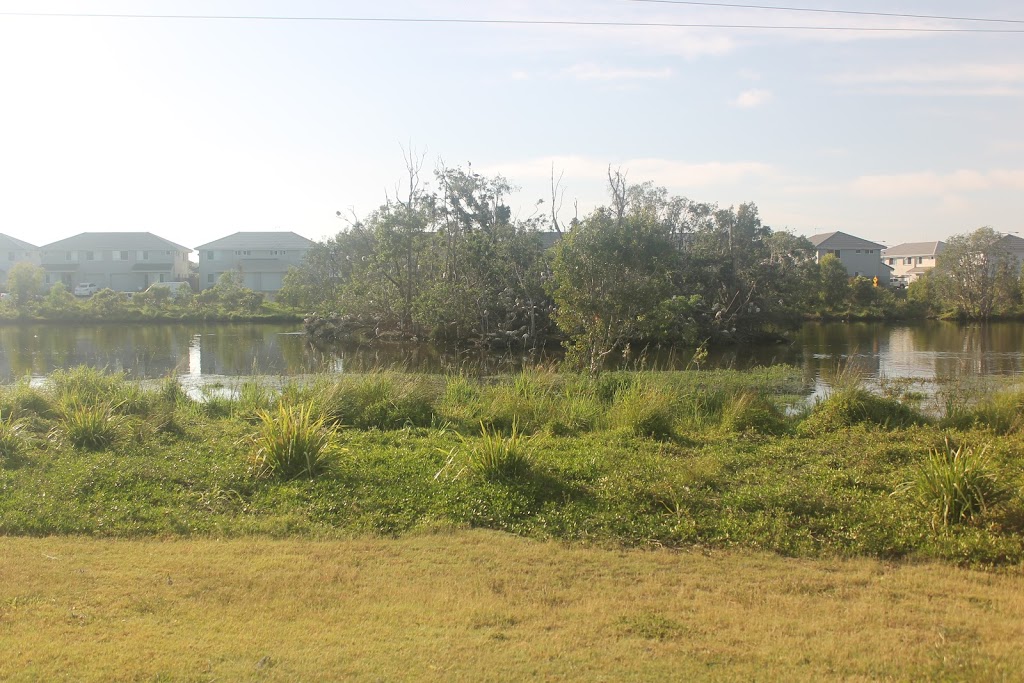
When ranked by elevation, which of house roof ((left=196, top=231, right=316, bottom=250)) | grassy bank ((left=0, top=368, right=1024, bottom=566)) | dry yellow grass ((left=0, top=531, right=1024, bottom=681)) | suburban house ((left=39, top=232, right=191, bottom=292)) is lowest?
dry yellow grass ((left=0, top=531, right=1024, bottom=681))

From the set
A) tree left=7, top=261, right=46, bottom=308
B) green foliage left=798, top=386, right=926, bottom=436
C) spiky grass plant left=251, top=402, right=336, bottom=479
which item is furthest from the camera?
tree left=7, top=261, right=46, bottom=308

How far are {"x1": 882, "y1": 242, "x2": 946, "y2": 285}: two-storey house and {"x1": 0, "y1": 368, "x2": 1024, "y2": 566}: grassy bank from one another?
74273 mm

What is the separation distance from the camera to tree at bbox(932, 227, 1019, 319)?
51875mm

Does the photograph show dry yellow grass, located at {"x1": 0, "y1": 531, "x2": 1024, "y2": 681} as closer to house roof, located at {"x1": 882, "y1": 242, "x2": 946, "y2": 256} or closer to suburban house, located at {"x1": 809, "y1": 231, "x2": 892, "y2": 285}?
suburban house, located at {"x1": 809, "y1": 231, "x2": 892, "y2": 285}

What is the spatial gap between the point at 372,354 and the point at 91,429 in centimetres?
2298

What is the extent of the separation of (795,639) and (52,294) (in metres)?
53.7

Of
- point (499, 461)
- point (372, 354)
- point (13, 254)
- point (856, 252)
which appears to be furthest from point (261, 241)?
point (499, 461)

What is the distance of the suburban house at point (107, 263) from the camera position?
6744 centimetres

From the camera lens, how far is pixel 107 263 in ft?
223

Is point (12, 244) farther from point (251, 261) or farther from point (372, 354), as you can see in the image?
point (372, 354)

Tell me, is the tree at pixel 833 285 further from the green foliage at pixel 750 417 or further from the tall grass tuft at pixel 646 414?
the tall grass tuft at pixel 646 414

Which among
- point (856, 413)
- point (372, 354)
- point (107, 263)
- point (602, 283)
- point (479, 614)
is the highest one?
point (107, 263)

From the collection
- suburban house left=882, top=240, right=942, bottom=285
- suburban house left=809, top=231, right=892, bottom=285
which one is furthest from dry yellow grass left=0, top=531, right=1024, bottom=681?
suburban house left=882, top=240, right=942, bottom=285

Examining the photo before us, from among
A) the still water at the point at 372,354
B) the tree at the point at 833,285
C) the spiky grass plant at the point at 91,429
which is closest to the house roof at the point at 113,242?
the still water at the point at 372,354
